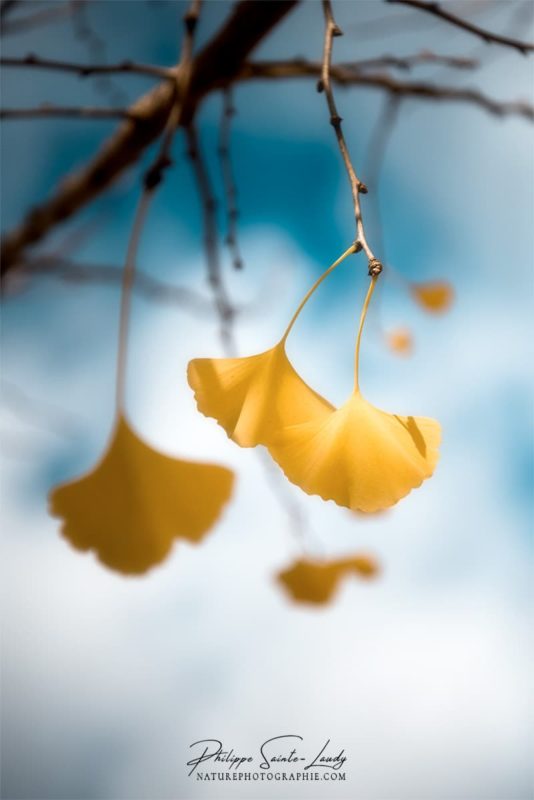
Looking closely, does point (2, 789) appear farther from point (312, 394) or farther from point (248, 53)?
point (248, 53)

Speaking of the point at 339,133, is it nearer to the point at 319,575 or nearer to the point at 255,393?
the point at 255,393

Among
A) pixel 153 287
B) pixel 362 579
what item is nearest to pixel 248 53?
pixel 153 287

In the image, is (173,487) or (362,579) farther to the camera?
(362,579)

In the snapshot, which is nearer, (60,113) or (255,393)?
(255,393)

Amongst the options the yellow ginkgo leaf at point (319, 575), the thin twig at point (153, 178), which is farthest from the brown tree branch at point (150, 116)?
the yellow ginkgo leaf at point (319, 575)

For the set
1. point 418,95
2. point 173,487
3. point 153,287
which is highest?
point 153,287

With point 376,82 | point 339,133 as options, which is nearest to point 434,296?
point 376,82
